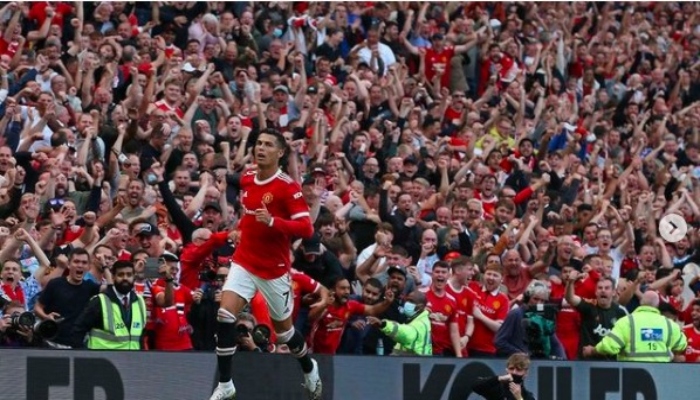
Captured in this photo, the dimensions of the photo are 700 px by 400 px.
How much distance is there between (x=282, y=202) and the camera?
15578mm

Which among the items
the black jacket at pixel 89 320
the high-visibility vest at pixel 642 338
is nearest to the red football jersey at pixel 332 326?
the black jacket at pixel 89 320

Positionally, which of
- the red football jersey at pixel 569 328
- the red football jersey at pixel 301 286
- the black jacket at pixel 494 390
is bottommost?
the black jacket at pixel 494 390

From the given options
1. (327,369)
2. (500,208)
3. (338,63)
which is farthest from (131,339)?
(338,63)

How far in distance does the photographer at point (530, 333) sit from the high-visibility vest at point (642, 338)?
1.66 ft

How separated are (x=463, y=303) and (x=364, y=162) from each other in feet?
14.7

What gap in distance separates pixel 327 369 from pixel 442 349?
202 centimetres

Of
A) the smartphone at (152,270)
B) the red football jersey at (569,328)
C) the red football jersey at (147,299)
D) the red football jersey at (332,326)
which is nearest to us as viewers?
the red football jersey at (147,299)

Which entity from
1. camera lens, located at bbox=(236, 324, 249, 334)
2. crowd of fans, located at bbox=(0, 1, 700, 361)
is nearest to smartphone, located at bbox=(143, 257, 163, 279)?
crowd of fans, located at bbox=(0, 1, 700, 361)

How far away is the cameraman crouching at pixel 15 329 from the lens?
16.0 meters

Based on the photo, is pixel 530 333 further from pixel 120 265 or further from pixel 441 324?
pixel 120 265

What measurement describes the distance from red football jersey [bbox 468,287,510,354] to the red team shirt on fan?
0.24ft

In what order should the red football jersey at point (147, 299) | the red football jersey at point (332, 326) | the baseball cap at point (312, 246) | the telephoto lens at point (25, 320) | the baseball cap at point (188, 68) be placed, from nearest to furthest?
the telephoto lens at point (25, 320) → the red football jersey at point (147, 299) → the red football jersey at point (332, 326) → the baseball cap at point (312, 246) → the baseball cap at point (188, 68)

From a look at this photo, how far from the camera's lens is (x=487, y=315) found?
750 inches

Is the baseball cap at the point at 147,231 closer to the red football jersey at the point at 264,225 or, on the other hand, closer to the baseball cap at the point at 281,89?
the red football jersey at the point at 264,225
